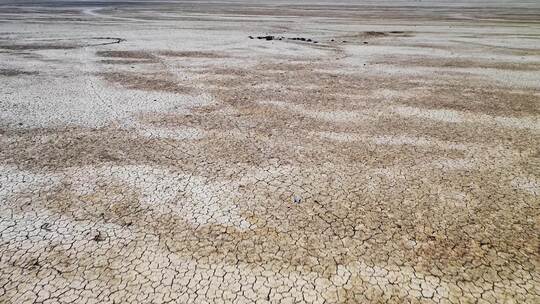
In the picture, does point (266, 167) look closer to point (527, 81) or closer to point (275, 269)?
point (275, 269)

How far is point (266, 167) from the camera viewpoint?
3.42 metres

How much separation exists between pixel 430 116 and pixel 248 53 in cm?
548

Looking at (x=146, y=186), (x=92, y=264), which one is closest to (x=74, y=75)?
(x=146, y=186)

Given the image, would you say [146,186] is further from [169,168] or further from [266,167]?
[266,167]

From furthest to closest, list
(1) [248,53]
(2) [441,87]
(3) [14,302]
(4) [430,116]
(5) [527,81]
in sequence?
(1) [248,53] → (5) [527,81] → (2) [441,87] → (4) [430,116] → (3) [14,302]

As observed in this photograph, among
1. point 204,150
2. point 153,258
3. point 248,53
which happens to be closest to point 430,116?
point 204,150

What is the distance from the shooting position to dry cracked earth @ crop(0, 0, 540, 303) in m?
2.12

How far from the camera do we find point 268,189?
10.0 feet

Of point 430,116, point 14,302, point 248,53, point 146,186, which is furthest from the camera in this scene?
point 248,53

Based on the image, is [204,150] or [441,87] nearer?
[204,150]

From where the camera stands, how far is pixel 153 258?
2279mm

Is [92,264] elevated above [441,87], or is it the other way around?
[441,87]

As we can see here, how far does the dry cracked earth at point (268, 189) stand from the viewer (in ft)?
6.96

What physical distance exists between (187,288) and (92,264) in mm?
602
